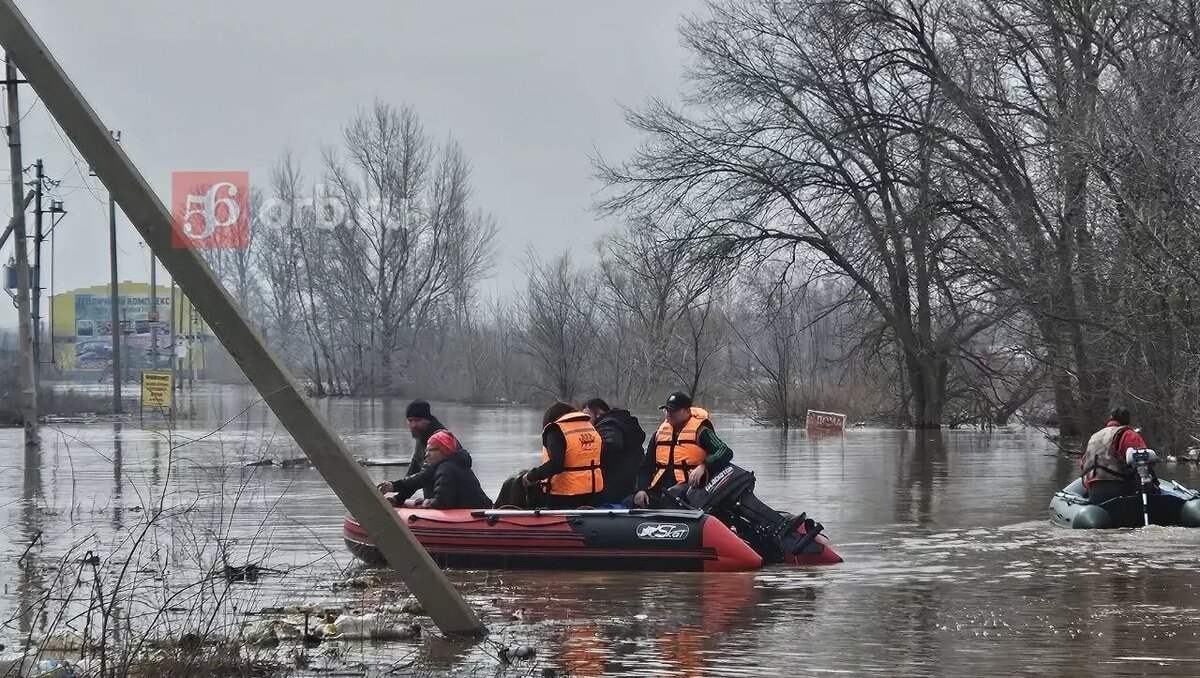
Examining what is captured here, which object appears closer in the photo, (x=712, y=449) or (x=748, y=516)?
(x=748, y=516)

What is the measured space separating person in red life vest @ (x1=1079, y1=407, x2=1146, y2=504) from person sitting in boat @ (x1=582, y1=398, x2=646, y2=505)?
5.77 metres

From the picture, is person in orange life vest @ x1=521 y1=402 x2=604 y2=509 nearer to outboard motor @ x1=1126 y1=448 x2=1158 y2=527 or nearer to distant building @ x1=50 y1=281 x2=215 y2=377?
outboard motor @ x1=1126 y1=448 x2=1158 y2=527

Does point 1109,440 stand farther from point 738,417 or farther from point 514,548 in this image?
point 738,417

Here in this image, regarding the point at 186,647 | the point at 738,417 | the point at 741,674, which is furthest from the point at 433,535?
the point at 738,417

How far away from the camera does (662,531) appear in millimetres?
12844

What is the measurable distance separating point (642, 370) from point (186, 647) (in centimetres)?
5596

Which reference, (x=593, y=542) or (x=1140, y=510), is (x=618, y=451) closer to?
(x=593, y=542)

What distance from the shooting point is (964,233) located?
35.0 metres

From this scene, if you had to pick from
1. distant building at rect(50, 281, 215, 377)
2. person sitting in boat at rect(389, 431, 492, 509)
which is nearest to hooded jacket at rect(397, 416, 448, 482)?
person sitting in boat at rect(389, 431, 492, 509)

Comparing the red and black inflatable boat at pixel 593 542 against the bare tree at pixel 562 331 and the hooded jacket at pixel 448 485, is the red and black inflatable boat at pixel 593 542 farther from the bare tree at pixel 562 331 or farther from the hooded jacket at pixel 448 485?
the bare tree at pixel 562 331

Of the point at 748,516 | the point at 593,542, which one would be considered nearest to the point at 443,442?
the point at 593,542

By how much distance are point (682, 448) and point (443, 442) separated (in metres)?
2.35

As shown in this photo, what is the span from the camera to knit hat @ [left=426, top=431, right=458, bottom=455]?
45.1ft

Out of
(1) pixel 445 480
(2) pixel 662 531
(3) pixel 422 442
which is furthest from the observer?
(3) pixel 422 442
